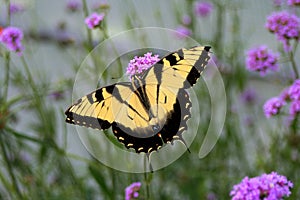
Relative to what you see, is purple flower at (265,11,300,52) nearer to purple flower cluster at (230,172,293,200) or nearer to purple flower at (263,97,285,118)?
purple flower at (263,97,285,118)

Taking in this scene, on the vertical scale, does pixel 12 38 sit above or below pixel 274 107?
above

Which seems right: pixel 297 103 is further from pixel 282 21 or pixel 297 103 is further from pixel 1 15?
pixel 1 15

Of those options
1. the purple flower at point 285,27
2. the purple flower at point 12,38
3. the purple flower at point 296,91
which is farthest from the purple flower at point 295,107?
the purple flower at point 12,38

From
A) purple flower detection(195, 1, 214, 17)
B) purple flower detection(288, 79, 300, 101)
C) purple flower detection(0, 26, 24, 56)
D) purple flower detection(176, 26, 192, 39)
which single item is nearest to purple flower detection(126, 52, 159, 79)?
purple flower detection(288, 79, 300, 101)

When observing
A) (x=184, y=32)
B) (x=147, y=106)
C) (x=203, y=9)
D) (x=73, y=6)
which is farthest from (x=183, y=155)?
(x=147, y=106)

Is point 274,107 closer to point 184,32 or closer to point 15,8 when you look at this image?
point 184,32

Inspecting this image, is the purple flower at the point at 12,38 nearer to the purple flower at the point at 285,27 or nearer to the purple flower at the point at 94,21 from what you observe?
the purple flower at the point at 94,21
